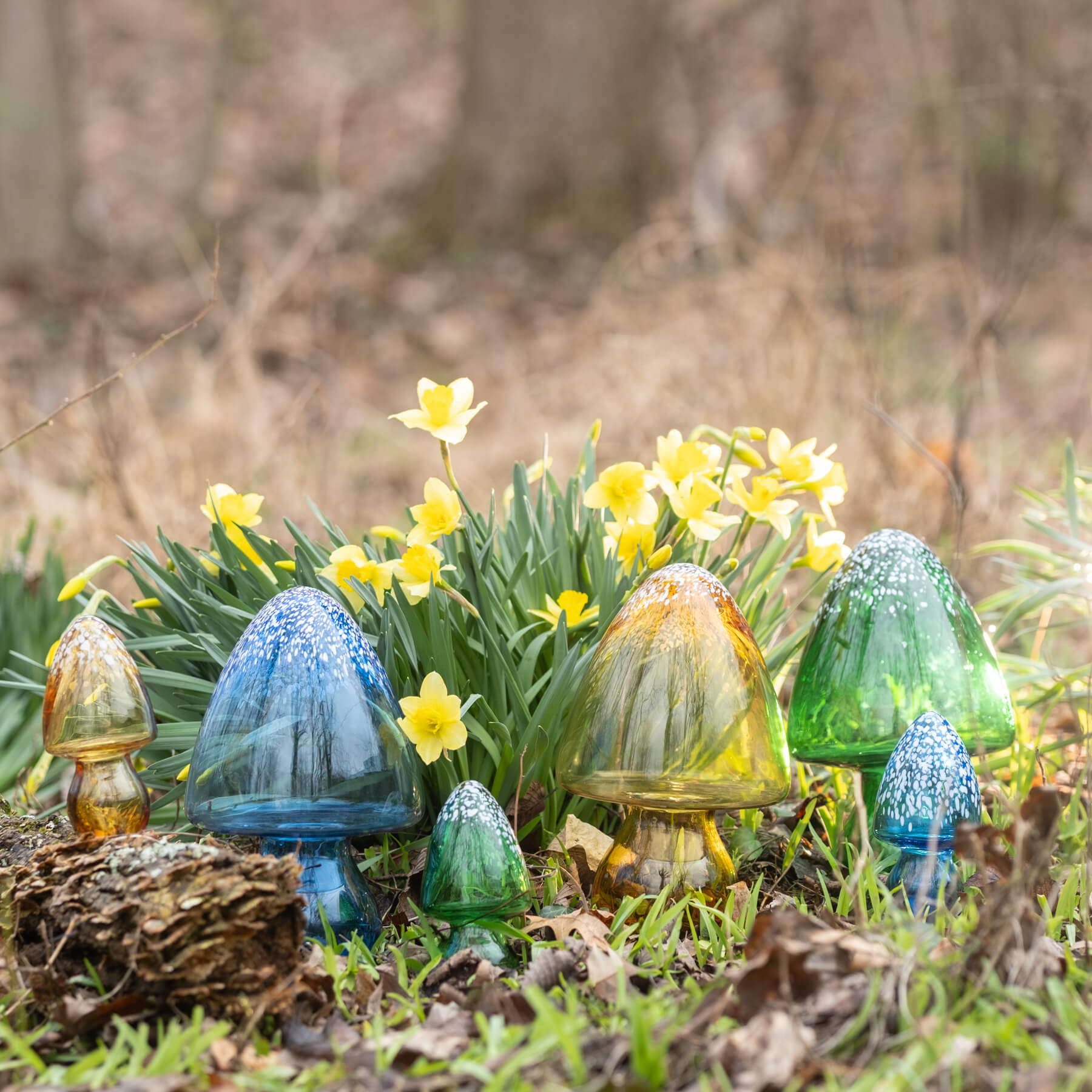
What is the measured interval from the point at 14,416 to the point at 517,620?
3.06 m

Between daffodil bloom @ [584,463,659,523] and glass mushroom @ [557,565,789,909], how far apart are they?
214mm

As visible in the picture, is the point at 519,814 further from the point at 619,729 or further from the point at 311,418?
the point at 311,418

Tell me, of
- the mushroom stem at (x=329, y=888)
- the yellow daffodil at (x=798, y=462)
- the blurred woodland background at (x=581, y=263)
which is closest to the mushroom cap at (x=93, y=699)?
the mushroom stem at (x=329, y=888)

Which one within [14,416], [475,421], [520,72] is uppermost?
[520,72]

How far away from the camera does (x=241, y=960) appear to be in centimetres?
145

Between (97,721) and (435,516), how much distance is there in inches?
25.1

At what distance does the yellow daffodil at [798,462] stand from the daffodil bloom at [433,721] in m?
0.77

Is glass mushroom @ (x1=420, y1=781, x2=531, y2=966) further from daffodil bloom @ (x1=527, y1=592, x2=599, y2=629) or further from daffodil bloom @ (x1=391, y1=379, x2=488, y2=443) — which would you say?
daffodil bloom @ (x1=391, y1=379, x2=488, y2=443)

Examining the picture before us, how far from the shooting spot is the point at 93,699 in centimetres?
174

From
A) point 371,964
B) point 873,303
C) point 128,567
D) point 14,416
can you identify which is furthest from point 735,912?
point 873,303

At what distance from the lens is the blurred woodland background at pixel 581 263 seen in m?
4.48

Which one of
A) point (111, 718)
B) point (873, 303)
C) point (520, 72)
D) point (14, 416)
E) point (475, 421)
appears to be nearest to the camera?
point (111, 718)

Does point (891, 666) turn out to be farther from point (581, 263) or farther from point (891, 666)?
point (581, 263)

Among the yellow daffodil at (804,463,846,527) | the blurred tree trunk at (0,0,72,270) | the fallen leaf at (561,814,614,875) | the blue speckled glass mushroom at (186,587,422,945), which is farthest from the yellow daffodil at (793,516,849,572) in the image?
the blurred tree trunk at (0,0,72,270)
